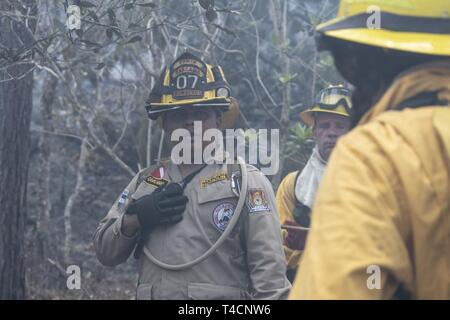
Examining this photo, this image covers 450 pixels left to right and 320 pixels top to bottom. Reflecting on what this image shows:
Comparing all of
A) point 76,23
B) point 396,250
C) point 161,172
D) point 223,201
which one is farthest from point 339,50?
point 76,23

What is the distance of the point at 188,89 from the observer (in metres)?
3.68

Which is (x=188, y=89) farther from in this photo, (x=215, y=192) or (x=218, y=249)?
(x=218, y=249)

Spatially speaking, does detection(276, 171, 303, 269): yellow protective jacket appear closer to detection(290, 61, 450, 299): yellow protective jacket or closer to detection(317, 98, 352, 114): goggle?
detection(317, 98, 352, 114): goggle

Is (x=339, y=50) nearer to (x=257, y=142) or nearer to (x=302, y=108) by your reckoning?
(x=257, y=142)

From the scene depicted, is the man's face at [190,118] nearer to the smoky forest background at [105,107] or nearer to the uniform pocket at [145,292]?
the uniform pocket at [145,292]

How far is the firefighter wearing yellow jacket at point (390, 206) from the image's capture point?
141 centimetres

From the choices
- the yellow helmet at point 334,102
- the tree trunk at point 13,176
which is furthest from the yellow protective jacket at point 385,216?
the tree trunk at point 13,176

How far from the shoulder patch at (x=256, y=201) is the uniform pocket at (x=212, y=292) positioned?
1.20ft

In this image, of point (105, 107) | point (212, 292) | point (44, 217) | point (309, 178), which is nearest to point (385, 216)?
point (212, 292)

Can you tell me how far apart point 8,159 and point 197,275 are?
6.92ft

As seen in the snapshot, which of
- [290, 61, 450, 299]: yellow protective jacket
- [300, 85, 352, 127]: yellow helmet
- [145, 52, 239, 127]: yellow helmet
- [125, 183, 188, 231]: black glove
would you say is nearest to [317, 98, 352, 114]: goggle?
[300, 85, 352, 127]: yellow helmet

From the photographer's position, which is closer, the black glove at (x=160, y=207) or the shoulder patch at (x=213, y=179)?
the black glove at (x=160, y=207)

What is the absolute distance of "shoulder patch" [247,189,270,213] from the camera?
134 inches
